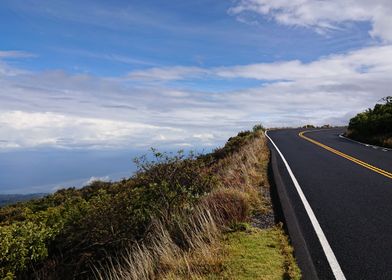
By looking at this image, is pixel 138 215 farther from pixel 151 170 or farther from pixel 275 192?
pixel 275 192

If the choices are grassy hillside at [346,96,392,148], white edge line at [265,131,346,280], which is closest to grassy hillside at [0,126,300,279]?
white edge line at [265,131,346,280]

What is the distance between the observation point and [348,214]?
9086 mm

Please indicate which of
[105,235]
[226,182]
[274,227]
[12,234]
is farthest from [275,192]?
[12,234]

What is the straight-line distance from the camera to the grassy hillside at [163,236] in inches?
262

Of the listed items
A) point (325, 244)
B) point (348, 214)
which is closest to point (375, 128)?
point (348, 214)

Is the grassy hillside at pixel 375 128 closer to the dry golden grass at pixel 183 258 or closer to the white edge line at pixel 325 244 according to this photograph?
the white edge line at pixel 325 244

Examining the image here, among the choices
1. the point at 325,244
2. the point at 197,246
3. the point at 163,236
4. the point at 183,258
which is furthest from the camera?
the point at 163,236

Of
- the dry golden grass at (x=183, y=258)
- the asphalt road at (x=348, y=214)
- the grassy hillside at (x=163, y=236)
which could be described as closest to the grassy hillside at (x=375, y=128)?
the asphalt road at (x=348, y=214)

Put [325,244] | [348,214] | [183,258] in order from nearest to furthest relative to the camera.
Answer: [183,258] < [325,244] < [348,214]

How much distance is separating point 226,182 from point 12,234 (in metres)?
6.00

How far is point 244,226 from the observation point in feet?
27.3

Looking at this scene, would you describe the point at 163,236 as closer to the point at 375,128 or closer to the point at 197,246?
the point at 197,246

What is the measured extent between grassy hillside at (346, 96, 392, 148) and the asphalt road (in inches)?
549

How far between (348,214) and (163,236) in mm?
3934
